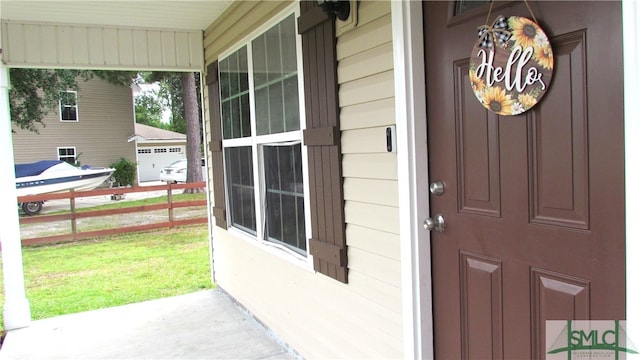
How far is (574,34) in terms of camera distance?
49.9 inches

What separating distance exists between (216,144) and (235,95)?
0.61 m

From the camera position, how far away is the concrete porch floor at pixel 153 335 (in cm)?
318

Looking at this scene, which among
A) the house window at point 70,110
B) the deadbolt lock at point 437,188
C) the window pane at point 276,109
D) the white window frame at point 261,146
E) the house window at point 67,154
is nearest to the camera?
the deadbolt lock at point 437,188

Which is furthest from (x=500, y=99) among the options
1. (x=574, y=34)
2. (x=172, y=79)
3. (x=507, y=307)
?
(x=172, y=79)

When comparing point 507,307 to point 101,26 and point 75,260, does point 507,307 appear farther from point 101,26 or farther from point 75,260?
point 75,260

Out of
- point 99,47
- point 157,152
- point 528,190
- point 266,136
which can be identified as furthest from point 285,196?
point 157,152

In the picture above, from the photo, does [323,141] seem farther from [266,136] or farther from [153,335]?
[153,335]

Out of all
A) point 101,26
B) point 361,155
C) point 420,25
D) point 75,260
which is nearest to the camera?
point 420,25

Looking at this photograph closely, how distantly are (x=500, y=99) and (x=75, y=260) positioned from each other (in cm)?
666

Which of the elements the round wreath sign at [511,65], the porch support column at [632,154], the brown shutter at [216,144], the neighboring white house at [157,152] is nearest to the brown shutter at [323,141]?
the round wreath sign at [511,65]

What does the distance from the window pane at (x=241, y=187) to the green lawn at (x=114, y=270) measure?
1.47 metres

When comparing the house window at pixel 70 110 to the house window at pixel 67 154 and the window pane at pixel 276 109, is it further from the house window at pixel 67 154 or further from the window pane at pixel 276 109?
the window pane at pixel 276 109

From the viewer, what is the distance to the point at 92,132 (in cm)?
1711

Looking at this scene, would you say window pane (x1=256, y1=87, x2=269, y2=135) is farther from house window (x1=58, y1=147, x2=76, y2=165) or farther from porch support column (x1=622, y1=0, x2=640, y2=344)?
house window (x1=58, y1=147, x2=76, y2=165)
